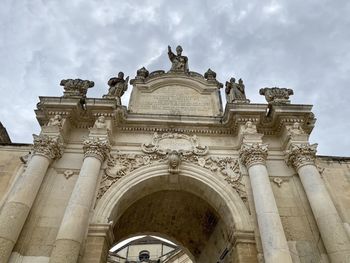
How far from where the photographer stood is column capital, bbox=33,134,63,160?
26.9ft

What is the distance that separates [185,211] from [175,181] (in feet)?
6.77

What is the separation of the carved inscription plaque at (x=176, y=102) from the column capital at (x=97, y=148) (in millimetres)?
2491

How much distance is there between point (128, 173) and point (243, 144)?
357 cm

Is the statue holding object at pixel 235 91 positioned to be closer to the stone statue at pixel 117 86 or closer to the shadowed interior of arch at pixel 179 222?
the shadowed interior of arch at pixel 179 222

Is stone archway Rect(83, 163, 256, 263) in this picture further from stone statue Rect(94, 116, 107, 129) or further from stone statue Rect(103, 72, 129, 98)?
stone statue Rect(103, 72, 129, 98)

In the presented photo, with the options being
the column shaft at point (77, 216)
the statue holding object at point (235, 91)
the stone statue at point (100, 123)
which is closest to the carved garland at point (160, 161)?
the column shaft at point (77, 216)

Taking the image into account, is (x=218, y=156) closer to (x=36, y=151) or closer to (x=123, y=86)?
(x=123, y=86)

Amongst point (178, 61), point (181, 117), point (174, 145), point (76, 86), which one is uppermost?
point (178, 61)

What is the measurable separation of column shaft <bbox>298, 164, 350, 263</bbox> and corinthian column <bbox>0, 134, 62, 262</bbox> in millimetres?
7160

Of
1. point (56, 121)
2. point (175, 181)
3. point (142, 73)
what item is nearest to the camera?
point (175, 181)

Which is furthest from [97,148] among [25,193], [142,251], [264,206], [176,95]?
[142,251]

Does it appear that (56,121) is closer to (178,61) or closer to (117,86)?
(117,86)

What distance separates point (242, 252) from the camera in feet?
23.3

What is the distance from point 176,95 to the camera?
11555 mm
